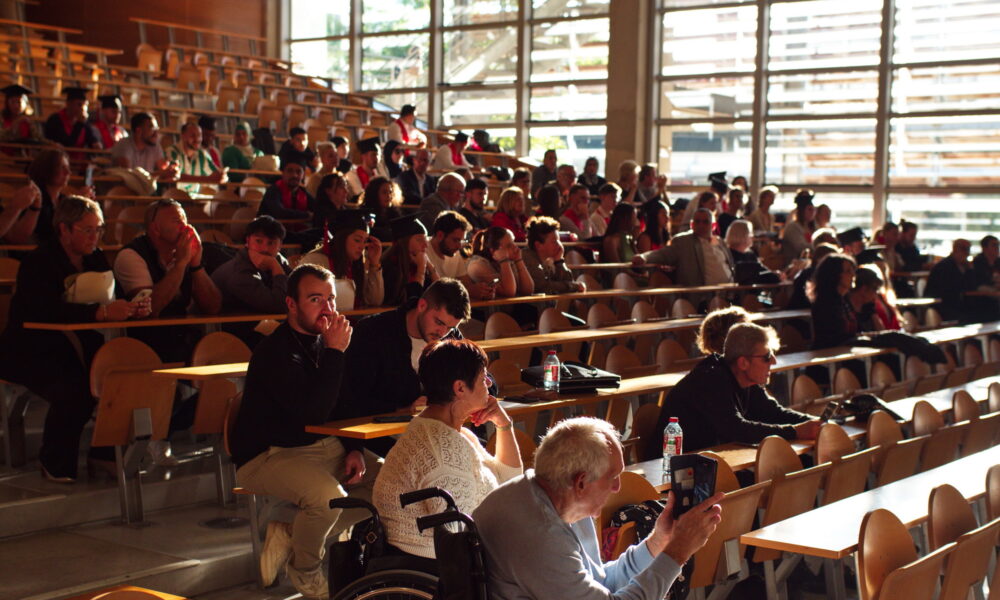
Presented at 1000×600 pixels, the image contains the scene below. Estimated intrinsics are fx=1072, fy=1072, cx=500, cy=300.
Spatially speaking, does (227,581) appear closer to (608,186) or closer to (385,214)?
(385,214)

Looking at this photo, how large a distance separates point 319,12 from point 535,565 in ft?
56.2

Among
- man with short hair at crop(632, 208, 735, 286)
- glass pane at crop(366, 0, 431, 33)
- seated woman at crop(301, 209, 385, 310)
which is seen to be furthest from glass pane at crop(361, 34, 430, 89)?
seated woman at crop(301, 209, 385, 310)

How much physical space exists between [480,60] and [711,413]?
1281cm

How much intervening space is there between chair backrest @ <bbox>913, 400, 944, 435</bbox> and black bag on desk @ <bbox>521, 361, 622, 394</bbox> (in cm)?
129

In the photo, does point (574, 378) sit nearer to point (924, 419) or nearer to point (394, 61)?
point (924, 419)

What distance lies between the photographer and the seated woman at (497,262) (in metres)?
6.69

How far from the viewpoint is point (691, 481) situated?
253 centimetres

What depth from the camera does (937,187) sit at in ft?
43.3

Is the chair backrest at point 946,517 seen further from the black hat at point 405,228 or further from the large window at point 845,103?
the large window at point 845,103

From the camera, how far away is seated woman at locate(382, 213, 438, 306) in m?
5.89

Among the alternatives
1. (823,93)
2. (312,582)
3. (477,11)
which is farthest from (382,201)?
(477,11)

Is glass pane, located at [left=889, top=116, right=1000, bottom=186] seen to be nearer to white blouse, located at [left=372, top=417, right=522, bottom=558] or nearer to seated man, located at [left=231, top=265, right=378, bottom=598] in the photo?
seated man, located at [left=231, top=265, right=378, bottom=598]

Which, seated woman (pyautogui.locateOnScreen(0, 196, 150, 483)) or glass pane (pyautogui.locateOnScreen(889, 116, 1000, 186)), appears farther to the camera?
glass pane (pyautogui.locateOnScreen(889, 116, 1000, 186))

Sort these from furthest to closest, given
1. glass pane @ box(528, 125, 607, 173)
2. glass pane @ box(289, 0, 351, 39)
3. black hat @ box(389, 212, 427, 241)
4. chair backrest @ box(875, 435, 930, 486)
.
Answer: glass pane @ box(289, 0, 351, 39) → glass pane @ box(528, 125, 607, 173) → black hat @ box(389, 212, 427, 241) → chair backrest @ box(875, 435, 930, 486)
